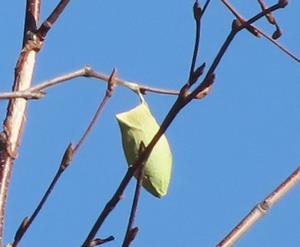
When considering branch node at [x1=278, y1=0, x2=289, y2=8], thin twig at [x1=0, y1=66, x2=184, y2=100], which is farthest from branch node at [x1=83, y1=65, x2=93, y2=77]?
branch node at [x1=278, y1=0, x2=289, y2=8]

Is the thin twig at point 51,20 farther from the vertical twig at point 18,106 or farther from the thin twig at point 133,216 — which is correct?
the thin twig at point 133,216

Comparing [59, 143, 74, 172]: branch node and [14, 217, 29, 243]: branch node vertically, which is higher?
[59, 143, 74, 172]: branch node

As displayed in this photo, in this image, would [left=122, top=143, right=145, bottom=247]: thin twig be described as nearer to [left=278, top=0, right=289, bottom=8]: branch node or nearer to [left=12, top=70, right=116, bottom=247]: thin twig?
[left=12, top=70, right=116, bottom=247]: thin twig

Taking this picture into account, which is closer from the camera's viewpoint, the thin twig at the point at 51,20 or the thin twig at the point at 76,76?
the thin twig at the point at 76,76

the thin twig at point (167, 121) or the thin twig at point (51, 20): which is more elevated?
the thin twig at point (51, 20)

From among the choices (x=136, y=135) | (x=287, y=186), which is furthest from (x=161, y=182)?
(x=287, y=186)

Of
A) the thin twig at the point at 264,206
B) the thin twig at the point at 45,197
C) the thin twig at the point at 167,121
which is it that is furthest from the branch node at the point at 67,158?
the thin twig at the point at 264,206
